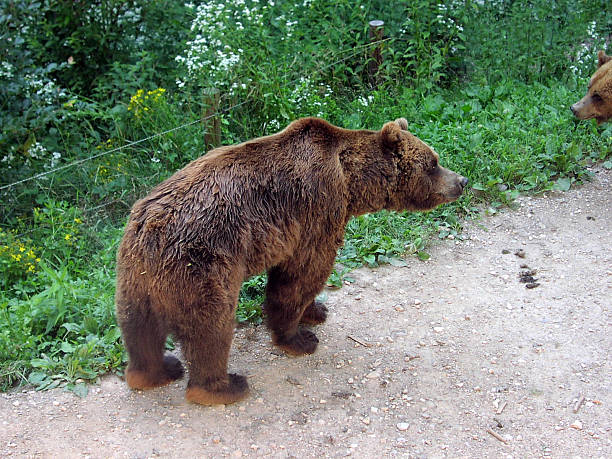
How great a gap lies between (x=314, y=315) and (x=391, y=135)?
1.47 meters

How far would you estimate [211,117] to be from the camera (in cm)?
642

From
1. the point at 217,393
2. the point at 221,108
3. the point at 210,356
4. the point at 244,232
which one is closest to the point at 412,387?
the point at 217,393

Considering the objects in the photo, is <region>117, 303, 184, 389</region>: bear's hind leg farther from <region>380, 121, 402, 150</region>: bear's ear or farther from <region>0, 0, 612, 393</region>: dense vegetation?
<region>380, 121, 402, 150</region>: bear's ear

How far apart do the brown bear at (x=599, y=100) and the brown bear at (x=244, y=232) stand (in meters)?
2.94

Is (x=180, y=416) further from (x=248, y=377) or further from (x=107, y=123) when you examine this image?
(x=107, y=123)

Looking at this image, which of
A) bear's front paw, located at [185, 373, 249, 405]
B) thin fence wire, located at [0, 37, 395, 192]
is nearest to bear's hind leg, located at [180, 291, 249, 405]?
bear's front paw, located at [185, 373, 249, 405]

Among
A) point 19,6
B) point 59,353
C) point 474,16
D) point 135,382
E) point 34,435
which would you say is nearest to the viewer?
point 34,435

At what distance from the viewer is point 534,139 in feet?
22.8

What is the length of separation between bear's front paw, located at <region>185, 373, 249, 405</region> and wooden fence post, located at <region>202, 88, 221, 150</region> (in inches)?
116

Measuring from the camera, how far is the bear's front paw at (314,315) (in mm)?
4961

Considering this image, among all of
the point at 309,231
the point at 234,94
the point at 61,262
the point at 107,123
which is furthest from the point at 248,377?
the point at 107,123

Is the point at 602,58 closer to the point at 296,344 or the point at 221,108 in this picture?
the point at 221,108

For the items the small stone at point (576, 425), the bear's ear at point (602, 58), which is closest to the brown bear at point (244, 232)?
the small stone at point (576, 425)

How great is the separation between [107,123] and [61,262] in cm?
226
